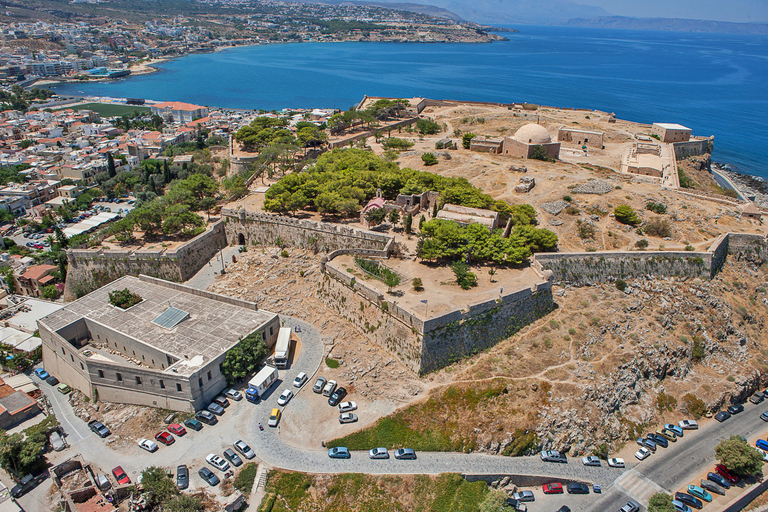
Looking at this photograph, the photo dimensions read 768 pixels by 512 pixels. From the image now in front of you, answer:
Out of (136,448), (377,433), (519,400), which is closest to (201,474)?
(136,448)

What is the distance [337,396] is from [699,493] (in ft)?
67.1

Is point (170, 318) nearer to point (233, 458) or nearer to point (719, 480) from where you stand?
point (233, 458)

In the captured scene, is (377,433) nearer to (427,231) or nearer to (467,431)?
(467,431)

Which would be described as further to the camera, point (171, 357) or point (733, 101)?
point (733, 101)

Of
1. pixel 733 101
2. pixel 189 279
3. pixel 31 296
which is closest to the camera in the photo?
pixel 189 279

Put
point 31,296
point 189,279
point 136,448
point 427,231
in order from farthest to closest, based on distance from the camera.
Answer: point 31,296 → point 189,279 → point 427,231 → point 136,448

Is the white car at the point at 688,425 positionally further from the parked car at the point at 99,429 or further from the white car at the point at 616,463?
the parked car at the point at 99,429

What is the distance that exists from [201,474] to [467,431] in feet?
46.6

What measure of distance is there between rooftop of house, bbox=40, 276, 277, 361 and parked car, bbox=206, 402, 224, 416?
8.94ft

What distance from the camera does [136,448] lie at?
26.8m

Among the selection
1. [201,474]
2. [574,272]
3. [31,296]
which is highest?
[574,272]

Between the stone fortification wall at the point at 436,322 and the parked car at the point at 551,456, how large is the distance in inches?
271

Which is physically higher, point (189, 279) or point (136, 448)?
point (189, 279)

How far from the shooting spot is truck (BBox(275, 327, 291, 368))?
30.8 m
